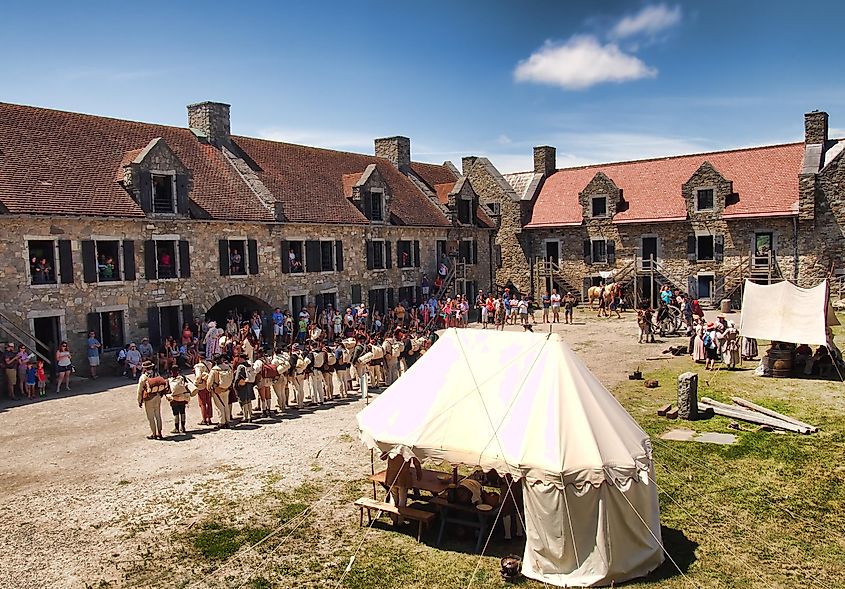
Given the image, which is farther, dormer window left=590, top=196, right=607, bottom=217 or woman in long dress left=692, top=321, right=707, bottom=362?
dormer window left=590, top=196, right=607, bottom=217

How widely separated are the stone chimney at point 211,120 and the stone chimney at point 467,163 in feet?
56.5

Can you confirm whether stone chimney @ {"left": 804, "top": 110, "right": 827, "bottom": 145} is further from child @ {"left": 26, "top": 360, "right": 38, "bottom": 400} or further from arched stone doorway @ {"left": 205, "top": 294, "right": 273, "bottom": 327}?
child @ {"left": 26, "top": 360, "right": 38, "bottom": 400}

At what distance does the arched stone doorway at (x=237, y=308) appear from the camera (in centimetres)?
2659

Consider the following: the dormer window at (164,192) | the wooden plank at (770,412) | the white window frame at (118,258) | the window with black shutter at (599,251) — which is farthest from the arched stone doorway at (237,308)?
the window with black shutter at (599,251)

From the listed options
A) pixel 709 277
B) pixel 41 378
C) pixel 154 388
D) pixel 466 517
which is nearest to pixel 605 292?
pixel 709 277

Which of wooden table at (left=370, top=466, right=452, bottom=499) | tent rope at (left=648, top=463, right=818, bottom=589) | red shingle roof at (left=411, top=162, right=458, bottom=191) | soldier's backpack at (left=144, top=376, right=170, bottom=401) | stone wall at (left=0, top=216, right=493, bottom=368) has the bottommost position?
tent rope at (left=648, top=463, right=818, bottom=589)

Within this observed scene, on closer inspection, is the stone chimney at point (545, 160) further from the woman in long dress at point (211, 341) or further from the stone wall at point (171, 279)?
the woman in long dress at point (211, 341)

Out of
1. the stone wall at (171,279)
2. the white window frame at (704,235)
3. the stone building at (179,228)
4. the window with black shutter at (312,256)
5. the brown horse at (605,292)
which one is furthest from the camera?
the white window frame at (704,235)

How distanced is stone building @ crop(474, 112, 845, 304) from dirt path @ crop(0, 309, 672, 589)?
2298 cm

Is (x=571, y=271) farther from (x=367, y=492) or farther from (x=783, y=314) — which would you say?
(x=367, y=492)

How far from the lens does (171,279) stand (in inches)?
921

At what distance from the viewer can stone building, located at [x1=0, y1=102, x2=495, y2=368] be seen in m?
20.6

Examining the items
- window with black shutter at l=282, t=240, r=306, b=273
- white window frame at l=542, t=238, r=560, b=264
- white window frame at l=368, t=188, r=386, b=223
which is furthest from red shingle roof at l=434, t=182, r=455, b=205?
window with black shutter at l=282, t=240, r=306, b=273

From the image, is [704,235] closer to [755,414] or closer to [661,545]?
[755,414]
